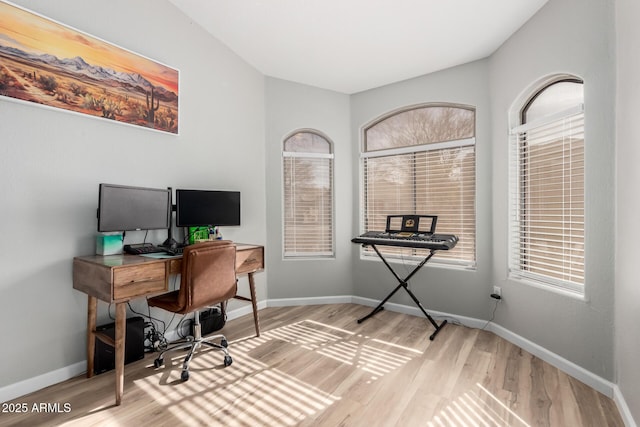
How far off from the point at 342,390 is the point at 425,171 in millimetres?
2585

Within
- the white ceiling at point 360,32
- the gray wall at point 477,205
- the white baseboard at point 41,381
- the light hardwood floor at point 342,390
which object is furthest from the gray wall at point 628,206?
the white baseboard at point 41,381

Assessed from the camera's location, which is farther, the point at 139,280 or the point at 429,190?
the point at 429,190

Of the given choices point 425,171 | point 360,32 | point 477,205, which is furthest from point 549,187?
point 360,32

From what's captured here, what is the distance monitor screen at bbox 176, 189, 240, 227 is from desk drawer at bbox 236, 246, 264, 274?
396 millimetres

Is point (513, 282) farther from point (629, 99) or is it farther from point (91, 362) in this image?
point (91, 362)

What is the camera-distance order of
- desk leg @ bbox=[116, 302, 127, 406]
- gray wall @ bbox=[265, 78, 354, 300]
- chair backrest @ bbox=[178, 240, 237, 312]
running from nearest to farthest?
desk leg @ bbox=[116, 302, 127, 406], chair backrest @ bbox=[178, 240, 237, 312], gray wall @ bbox=[265, 78, 354, 300]

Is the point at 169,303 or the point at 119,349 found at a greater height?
the point at 169,303

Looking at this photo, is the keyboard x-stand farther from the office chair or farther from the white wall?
the white wall

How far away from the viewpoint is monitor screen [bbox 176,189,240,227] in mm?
2812

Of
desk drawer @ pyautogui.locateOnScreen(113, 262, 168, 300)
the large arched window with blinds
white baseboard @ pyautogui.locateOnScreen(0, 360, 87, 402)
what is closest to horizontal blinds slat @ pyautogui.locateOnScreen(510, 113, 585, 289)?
the large arched window with blinds

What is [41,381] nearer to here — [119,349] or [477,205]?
[119,349]

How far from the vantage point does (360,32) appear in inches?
115

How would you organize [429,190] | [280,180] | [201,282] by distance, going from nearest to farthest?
[201,282] < [429,190] < [280,180]

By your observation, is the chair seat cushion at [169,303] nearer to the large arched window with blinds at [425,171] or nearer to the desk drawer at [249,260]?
the desk drawer at [249,260]
